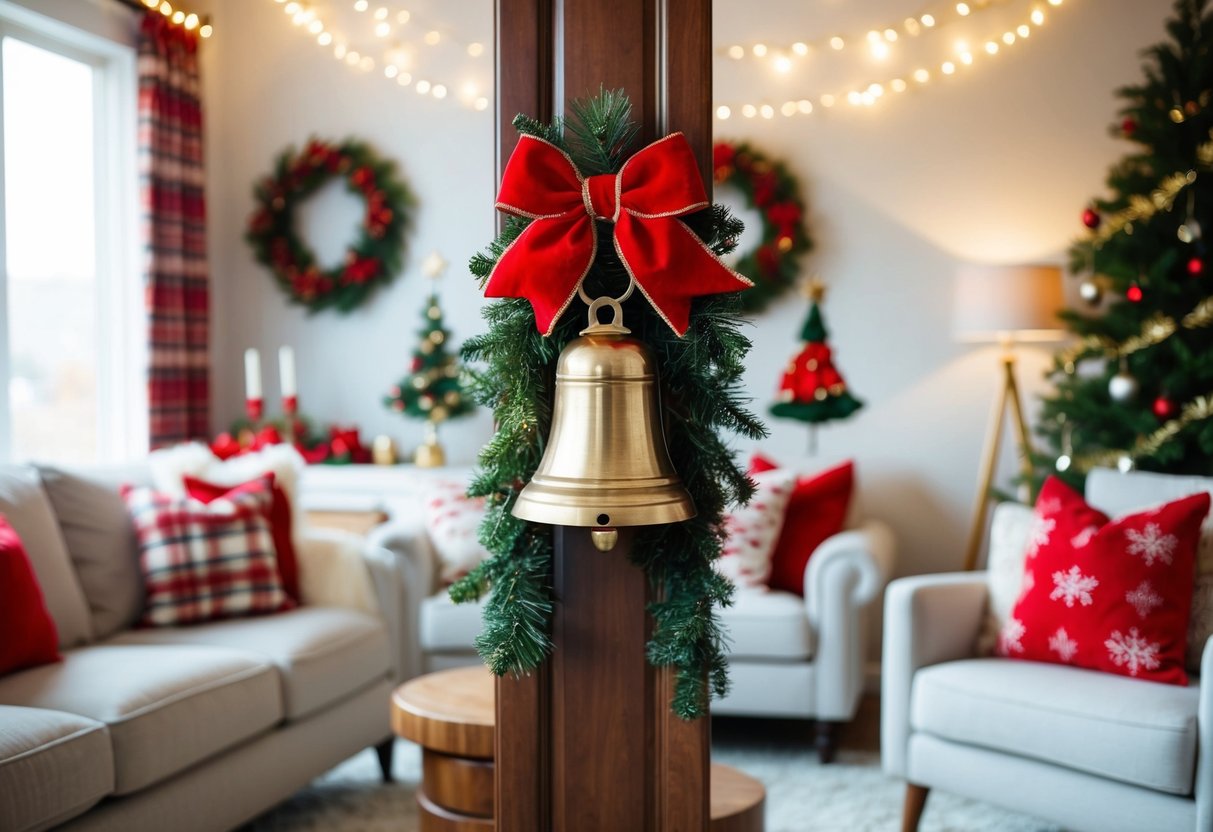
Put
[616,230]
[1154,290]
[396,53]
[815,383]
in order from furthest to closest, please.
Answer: [396,53] → [815,383] → [1154,290] → [616,230]

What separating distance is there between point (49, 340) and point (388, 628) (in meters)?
1.74

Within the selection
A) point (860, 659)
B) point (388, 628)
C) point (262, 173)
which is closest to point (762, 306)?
point (860, 659)

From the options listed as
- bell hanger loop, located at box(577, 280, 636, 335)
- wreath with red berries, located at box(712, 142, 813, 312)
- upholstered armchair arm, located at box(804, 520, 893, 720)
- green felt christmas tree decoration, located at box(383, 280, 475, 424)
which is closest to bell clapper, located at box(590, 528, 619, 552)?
bell hanger loop, located at box(577, 280, 636, 335)

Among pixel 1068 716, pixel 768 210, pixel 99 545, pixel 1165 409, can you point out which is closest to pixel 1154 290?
pixel 1165 409

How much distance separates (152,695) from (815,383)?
2393 mm

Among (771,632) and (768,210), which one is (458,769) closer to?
(771,632)

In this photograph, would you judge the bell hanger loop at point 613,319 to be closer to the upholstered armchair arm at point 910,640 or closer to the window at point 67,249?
the upholstered armchair arm at point 910,640

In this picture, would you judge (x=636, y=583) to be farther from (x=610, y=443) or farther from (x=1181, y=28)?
(x=1181, y=28)

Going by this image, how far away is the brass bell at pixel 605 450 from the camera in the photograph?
1.13 meters

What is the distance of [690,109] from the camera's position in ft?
3.94

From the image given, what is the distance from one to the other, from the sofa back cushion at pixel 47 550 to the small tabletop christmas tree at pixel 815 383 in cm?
231

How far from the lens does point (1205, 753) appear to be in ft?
7.09

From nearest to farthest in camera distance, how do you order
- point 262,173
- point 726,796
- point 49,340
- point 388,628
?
point 726,796 < point 388,628 < point 49,340 < point 262,173

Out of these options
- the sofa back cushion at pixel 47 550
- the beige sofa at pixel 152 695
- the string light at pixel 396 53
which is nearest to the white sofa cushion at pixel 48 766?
the beige sofa at pixel 152 695
